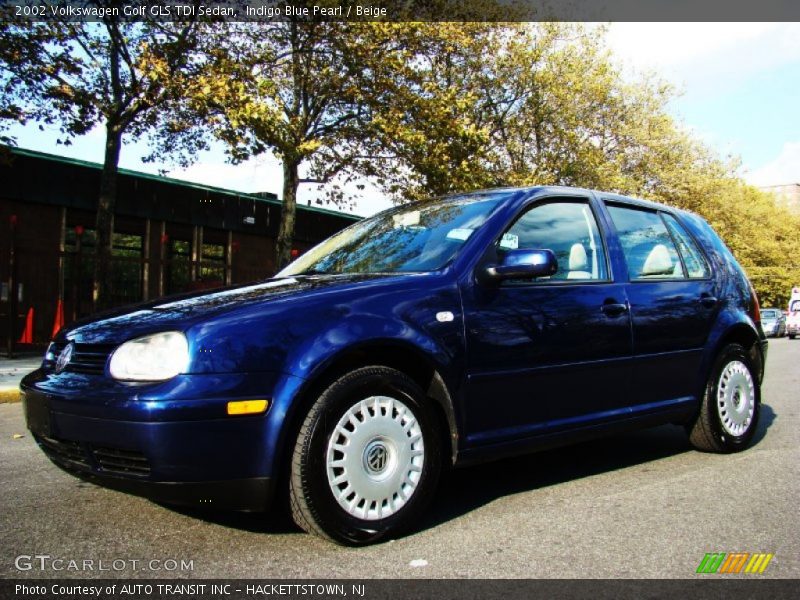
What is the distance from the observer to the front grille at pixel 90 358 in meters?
3.02

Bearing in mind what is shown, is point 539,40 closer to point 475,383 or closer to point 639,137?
point 639,137

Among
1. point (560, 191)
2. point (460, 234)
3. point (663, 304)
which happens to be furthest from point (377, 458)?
point (663, 304)

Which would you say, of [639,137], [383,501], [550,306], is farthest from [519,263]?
[639,137]

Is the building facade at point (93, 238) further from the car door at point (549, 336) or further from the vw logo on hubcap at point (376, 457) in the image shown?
the vw logo on hubcap at point (376, 457)

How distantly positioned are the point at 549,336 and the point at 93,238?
611 inches

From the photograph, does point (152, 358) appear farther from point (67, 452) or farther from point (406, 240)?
point (406, 240)

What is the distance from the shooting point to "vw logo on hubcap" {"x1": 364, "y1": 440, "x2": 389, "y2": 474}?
310 centimetres

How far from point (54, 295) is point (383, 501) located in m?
13.9

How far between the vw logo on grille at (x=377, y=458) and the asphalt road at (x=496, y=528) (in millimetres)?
332

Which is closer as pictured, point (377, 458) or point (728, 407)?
point (377, 458)

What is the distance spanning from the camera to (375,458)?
10.3ft

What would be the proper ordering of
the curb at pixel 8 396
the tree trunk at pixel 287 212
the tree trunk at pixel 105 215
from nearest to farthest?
1. the curb at pixel 8 396
2. the tree trunk at pixel 105 215
3. the tree trunk at pixel 287 212

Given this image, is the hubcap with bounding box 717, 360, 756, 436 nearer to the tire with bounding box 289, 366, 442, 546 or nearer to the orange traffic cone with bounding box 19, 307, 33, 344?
the tire with bounding box 289, 366, 442, 546

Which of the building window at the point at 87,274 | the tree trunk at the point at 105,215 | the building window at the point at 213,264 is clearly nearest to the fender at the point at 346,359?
the tree trunk at the point at 105,215
